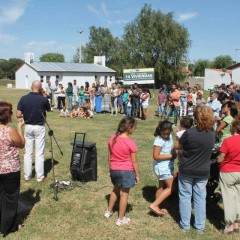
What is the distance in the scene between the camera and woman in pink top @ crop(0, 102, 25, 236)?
176 inches

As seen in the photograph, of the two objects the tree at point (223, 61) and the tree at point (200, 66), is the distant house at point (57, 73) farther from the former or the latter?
the tree at point (200, 66)

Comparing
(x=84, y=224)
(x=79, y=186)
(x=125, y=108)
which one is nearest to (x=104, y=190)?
(x=79, y=186)

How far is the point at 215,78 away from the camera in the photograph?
58.4 meters

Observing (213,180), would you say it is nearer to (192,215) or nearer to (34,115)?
(192,215)

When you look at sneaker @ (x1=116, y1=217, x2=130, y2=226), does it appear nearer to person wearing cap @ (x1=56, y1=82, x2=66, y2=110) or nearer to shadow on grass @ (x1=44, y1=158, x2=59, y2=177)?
shadow on grass @ (x1=44, y1=158, x2=59, y2=177)

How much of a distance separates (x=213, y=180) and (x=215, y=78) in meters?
55.5

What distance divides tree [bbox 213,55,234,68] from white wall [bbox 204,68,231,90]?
37592 mm

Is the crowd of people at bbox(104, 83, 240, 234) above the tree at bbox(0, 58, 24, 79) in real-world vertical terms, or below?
below

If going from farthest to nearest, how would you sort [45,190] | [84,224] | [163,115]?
[163,115], [45,190], [84,224]

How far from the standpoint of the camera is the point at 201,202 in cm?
484

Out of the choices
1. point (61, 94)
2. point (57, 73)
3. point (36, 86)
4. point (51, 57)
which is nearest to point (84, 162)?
point (36, 86)

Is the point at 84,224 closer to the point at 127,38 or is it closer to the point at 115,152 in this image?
the point at 115,152

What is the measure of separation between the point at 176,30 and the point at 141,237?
48.7 meters

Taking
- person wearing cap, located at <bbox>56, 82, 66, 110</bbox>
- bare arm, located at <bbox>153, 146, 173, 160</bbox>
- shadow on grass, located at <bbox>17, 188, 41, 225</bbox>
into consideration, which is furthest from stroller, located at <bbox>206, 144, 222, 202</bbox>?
person wearing cap, located at <bbox>56, 82, 66, 110</bbox>
